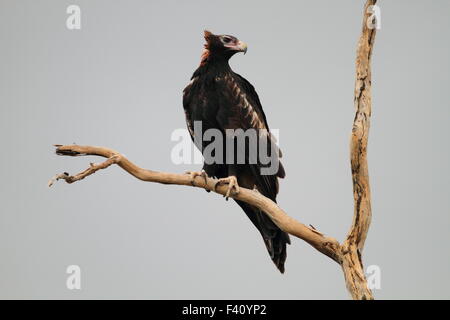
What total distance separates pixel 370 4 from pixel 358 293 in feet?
7.81

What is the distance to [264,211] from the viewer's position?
5062 mm

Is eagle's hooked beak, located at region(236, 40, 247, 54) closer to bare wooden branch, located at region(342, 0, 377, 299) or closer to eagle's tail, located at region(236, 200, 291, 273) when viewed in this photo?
bare wooden branch, located at region(342, 0, 377, 299)

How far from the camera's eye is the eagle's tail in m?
5.44

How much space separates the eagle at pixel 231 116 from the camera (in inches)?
208

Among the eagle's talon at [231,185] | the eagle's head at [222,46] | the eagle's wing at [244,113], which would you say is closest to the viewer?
the eagle's talon at [231,185]

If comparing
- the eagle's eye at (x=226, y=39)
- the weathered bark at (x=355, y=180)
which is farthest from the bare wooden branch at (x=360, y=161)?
the eagle's eye at (x=226, y=39)

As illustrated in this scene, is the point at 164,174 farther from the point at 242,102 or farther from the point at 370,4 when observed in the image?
the point at 370,4

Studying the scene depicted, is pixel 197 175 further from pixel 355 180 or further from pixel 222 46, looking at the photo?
pixel 355 180

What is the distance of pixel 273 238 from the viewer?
550cm

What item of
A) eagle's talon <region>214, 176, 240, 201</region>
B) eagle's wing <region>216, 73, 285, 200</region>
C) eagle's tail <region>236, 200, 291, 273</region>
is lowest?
eagle's tail <region>236, 200, 291, 273</region>

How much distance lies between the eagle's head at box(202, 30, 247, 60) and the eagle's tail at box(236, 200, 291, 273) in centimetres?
146

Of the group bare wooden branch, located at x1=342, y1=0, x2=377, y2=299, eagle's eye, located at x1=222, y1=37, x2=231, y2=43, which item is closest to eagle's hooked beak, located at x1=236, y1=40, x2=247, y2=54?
eagle's eye, located at x1=222, y1=37, x2=231, y2=43

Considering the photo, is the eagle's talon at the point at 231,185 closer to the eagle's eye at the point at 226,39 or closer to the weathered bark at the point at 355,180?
the weathered bark at the point at 355,180
